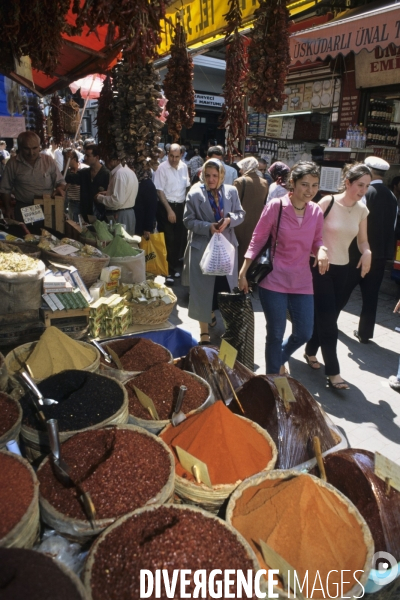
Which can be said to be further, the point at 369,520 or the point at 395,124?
the point at 395,124

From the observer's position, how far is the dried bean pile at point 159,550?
3.25 ft

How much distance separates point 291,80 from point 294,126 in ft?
2.83

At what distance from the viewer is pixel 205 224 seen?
362 centimetres

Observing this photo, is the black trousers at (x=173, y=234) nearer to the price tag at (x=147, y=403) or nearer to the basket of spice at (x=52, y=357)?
the basket of spice at (x=52, y=357)

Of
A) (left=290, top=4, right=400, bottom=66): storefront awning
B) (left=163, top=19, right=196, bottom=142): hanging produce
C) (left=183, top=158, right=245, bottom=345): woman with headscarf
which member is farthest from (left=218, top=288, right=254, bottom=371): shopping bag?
(left=290, top=4, right=400, bottom=66): storefront awning

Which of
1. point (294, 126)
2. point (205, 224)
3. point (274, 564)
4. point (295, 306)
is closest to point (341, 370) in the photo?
point (295, 306)

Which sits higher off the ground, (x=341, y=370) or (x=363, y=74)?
(x=363, y=74)

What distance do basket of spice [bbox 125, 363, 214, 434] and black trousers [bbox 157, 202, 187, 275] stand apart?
4.46 meters

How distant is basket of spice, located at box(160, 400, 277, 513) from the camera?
1367mm

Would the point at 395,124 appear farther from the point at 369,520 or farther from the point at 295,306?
the point at 369,520

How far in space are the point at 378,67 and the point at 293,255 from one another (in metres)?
5.41

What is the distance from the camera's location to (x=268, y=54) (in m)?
2.62

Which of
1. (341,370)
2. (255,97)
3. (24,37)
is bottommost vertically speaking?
(341,370)

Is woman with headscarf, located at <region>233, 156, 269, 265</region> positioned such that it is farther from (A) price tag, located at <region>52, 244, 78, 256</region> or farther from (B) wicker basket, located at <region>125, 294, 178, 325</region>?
(A) price tag, located at <region>52, 244, 78, 256</region>
